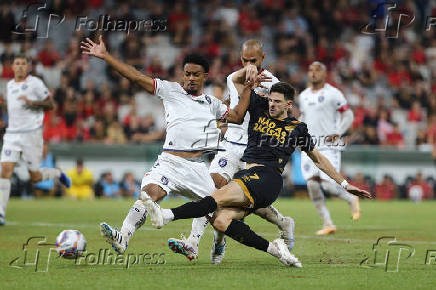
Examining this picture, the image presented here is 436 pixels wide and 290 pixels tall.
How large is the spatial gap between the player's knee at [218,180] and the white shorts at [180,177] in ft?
2.71

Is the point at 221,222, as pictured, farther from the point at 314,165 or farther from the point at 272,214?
the point at 314,165

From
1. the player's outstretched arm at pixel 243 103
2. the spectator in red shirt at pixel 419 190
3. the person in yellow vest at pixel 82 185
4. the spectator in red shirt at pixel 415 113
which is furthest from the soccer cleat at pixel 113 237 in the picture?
the spectator in red shirt at pixel 415 113

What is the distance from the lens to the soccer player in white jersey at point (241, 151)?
9797 millimetres

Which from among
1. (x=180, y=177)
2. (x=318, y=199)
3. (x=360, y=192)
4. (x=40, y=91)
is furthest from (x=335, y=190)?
(x=180, y=177)

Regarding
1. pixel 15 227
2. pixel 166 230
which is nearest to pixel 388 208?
pixel 166 230

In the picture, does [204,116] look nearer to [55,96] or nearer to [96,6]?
[55,96]

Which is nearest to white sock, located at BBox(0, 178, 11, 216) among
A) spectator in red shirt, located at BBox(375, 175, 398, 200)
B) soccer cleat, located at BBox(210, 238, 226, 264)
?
soccer cleat, located at BBox(210, 238, 226, 264)

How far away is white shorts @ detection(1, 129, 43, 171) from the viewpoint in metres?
14.1

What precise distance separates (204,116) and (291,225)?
1.76m

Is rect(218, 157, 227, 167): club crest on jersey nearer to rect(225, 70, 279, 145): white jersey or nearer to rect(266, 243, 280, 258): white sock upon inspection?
rect(225, 70, 279, 145): white jersey

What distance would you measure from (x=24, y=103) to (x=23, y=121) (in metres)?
0.34

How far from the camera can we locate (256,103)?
9367 mm

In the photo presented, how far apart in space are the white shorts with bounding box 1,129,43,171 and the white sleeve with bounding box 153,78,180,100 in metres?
5.87

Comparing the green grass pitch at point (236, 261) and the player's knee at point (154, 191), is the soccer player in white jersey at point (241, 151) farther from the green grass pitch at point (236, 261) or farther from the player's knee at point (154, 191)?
the player's knee at point (154, 191)
